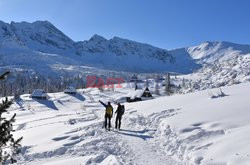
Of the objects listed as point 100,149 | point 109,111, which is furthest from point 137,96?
point 100,149

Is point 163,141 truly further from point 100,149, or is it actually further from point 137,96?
point 137,96

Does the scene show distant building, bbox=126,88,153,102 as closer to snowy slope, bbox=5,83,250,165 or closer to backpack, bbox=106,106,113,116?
snowy slope, bbox=5,83,250,165

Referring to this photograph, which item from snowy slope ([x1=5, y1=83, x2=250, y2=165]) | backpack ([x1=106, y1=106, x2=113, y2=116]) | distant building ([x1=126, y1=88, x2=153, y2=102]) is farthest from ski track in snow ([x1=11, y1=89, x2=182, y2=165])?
distant building ([x1=126, y1=88, x2=153, y2=102])

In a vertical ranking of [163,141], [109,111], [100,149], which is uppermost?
[109,111]

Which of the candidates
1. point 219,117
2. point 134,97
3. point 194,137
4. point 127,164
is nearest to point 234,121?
point 219,117

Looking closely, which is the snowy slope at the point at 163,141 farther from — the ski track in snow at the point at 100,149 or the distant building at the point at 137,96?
the distant building at the point at 137,96

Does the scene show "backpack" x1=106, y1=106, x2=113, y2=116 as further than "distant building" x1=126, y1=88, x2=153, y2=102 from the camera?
No

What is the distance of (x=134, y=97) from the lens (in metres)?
80.4

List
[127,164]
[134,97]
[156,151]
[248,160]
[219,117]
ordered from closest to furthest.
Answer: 1. [248,160]
2. [127,164]
3. [156,151]
4. [219,117]
5. [134,97]

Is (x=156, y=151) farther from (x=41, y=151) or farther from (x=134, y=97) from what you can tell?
(x=134, y=97)

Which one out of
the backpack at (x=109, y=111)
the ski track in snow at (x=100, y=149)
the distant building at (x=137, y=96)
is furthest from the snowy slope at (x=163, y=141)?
the distant building at (x=137, y=96)

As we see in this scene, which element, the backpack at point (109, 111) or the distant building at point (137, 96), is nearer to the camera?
the backpack at point (109, 111)

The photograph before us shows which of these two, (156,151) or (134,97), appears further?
(134,97)

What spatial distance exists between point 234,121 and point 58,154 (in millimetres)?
9965
